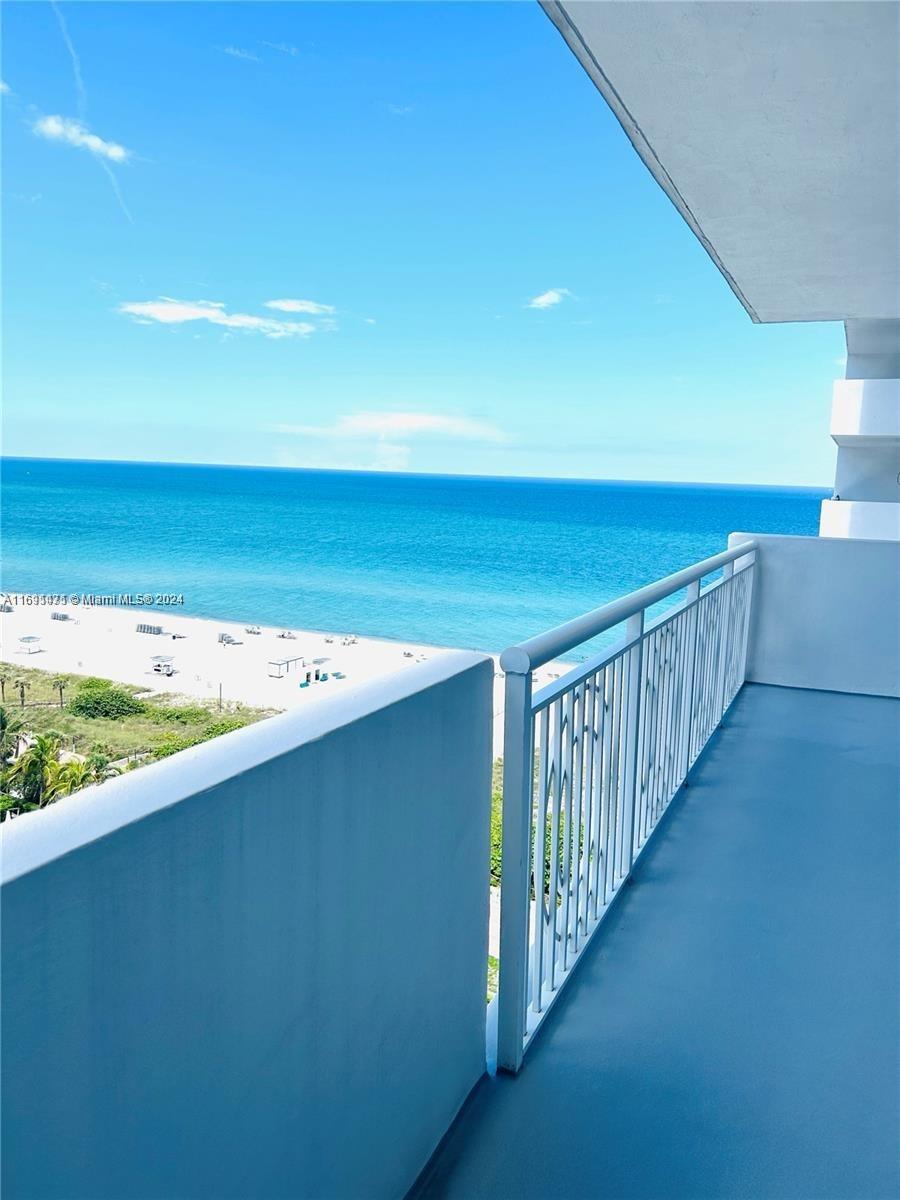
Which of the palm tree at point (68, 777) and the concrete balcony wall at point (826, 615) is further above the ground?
the concrete balcony wall at point (826, 615)

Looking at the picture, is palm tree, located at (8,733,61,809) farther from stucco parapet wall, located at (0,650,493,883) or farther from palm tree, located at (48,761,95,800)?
stucco parapet wall, located at (0,650,493,883)

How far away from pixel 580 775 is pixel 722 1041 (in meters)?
0.61

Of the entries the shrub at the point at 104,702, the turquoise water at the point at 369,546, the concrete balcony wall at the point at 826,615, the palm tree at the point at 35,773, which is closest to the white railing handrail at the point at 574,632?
the concrete balcony wall at the point at 826,615

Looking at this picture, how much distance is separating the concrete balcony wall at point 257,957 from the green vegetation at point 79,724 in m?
4.76

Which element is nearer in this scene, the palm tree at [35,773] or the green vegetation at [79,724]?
the palm tree at [35,773]

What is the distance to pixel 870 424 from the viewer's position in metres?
7.96

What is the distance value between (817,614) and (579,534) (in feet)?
162

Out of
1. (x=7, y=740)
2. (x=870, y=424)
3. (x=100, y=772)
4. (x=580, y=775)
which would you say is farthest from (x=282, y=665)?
(x=580, y=775)

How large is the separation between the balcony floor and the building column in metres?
5.73

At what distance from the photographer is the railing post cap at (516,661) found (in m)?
1.52

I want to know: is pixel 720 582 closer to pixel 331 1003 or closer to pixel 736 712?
pixel 736 712

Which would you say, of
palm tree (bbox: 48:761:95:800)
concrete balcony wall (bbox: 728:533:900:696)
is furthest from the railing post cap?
palm tree (bbox: 48:761:95:800)

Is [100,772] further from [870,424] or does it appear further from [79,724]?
[79,724]

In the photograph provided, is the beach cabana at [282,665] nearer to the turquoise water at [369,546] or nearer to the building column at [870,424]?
the turquoise water at [369,546]
